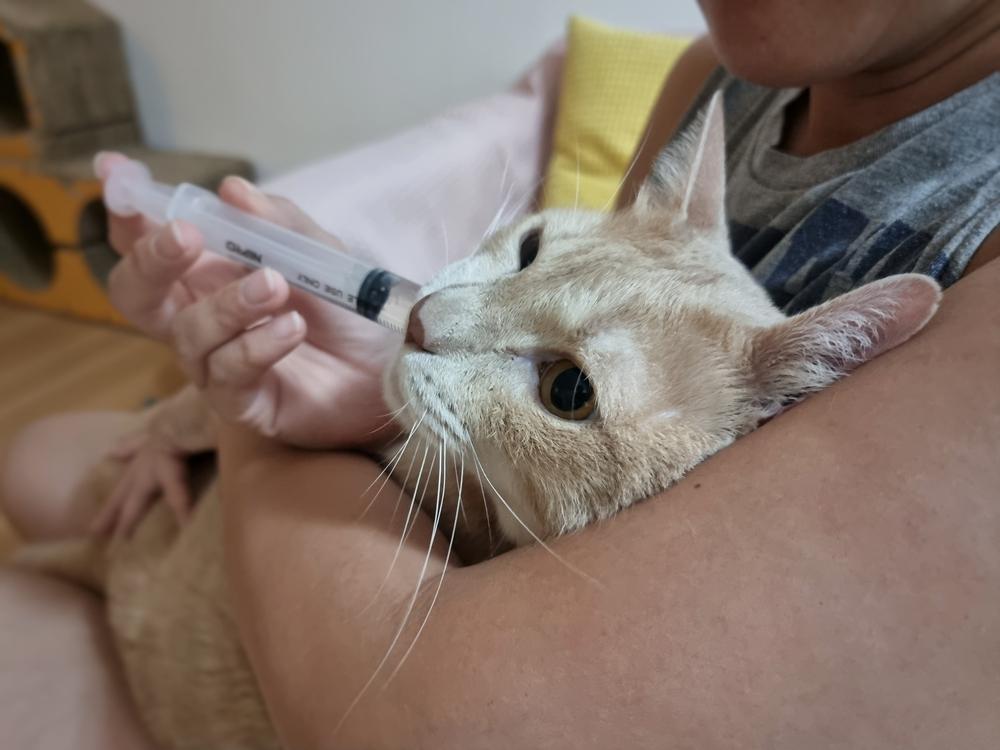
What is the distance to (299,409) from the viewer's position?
89 centimetres

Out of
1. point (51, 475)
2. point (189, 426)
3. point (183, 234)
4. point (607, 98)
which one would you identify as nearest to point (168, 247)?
point (183, 234)

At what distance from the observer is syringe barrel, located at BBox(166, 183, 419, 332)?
2.66 feet

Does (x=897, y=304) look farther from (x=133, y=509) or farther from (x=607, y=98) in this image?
(x=607, y=98)

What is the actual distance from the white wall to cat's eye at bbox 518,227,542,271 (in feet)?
4.81

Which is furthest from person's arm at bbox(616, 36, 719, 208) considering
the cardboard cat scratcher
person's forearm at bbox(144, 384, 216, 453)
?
the cardboard cat scratcher

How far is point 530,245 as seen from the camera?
86 cm

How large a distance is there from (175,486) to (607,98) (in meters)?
1.41

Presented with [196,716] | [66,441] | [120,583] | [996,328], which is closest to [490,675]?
[996,328]

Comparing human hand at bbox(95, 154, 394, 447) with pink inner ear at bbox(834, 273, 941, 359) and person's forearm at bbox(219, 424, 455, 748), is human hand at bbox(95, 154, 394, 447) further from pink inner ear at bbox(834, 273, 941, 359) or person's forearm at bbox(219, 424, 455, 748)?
pink inner ear at bbox(834, 273, 941, 359)

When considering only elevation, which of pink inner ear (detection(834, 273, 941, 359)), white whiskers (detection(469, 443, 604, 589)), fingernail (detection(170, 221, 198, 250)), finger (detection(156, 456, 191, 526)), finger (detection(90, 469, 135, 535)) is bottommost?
finger (detection(90, 469, 135, 535))

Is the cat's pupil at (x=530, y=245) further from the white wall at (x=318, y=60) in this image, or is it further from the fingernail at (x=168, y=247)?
the white wall at (x=318, y=60)

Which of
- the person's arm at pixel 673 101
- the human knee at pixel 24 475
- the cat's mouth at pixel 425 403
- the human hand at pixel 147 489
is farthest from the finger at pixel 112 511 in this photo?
the person's arm at pixel 673 101

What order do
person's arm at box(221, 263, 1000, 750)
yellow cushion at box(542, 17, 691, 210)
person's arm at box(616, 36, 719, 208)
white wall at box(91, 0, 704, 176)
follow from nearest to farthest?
person's arm at box(221, 263, 1000, 750), person's arm at box(616, 36, 719, 208), yellow cushion at box(542, 17, 691, 210), white wall at box(91, 0, 704, 176)

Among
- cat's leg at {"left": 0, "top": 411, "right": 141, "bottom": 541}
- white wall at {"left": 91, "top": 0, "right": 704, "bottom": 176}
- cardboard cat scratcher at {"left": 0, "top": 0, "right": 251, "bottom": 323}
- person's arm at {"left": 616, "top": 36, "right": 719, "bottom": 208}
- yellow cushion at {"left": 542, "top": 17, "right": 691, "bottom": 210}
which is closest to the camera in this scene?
person's arm at {"left": 616, "top": 36, "right": 719, "bottom": 208}
